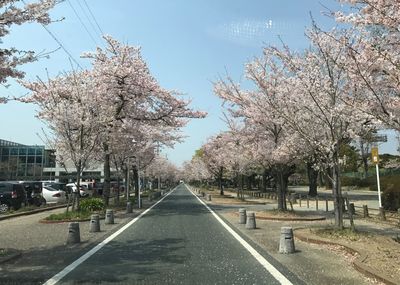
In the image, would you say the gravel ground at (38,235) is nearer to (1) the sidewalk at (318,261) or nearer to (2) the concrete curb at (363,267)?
(1) the sidewalk at (318,261)

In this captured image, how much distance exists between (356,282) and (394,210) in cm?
Result: 1717

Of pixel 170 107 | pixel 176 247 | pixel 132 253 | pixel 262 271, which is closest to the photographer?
pixel 262 271

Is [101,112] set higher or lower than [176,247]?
higher

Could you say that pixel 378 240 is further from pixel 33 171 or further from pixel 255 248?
pixel 33 171

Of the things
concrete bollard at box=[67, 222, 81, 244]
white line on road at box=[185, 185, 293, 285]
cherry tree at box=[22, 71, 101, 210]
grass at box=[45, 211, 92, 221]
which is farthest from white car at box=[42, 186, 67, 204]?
white line on road at box=[185, 185, 293, 285]

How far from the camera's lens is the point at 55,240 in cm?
1466

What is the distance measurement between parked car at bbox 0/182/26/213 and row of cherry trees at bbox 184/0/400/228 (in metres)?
14.0

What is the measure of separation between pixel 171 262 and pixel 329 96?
316 inches

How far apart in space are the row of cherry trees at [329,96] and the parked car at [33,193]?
578 inches

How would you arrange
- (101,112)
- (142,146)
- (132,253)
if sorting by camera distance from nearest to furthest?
1. (132,253)
2. (101,112)
3. (142,146)

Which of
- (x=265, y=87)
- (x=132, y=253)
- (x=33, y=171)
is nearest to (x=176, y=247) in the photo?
(x=132, y=253)

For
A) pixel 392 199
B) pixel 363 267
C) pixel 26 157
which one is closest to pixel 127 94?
pixel 392 199

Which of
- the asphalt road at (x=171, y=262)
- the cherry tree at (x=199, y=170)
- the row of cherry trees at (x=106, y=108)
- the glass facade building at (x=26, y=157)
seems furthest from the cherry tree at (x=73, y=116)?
the glass facade building at (x=26, y=157)

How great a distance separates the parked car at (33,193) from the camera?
31.9 meters
